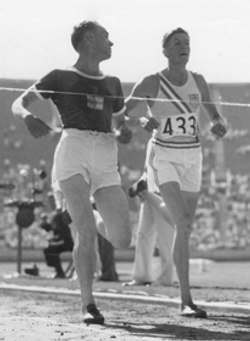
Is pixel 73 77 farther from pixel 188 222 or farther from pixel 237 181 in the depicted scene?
pixel 237 181

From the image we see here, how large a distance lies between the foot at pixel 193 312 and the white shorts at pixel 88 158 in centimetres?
95

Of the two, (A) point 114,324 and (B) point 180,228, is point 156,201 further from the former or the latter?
(A) point 114,324

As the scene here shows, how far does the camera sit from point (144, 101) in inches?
255

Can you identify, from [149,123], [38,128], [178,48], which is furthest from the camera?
[178,48]

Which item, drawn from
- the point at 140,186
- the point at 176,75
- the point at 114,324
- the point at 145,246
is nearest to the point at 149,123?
the point at 176,75

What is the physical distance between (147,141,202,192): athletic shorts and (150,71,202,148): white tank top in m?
0.05

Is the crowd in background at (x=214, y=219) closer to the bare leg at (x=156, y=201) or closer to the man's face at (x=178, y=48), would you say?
the bare leg at (x=156, y=201)

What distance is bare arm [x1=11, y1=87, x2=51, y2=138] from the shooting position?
546 centimetres

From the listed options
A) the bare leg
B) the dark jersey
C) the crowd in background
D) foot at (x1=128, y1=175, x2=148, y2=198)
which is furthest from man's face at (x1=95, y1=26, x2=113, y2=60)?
the crowd in background

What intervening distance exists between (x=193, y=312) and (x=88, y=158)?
3.91 feet

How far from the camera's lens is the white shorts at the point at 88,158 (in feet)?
18.3

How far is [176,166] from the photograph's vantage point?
6324 mm

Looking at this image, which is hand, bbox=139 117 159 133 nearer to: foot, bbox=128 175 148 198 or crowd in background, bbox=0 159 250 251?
foot, bbox=128 175 148 198

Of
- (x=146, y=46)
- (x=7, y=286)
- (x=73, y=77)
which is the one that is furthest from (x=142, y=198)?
(x=73, y=77)
